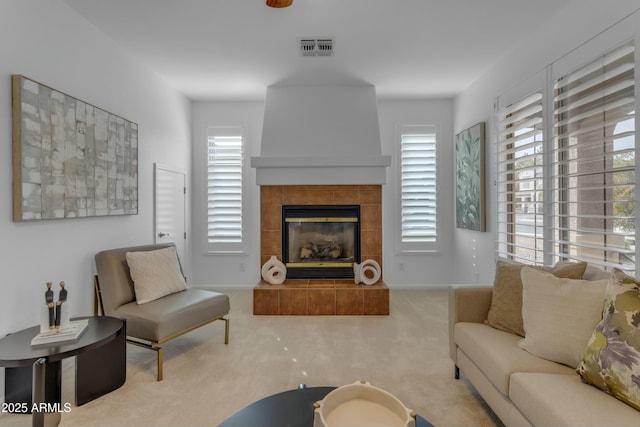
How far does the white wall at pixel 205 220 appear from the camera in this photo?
5.13 m

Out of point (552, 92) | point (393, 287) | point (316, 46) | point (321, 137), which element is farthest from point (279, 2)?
point (393, 287)

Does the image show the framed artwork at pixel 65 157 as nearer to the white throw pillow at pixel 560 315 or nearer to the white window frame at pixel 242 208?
the white window frame at pixel 242 208

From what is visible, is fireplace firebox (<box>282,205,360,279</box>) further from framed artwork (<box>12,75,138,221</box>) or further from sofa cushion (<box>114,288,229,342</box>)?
framed artwork (<box>12,75,138,221</box>)

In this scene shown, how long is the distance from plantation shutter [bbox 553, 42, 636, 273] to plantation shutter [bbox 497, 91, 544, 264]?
213 mm

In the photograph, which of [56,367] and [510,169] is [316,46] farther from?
[56,367]

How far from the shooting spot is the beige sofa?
4.33 feet

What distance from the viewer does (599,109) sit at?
2338 mm

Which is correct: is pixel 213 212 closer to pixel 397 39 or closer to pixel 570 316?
pixel 397 39

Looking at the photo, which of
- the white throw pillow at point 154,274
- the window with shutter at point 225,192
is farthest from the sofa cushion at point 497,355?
the window with shutter at point 225,192

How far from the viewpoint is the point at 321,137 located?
4.38 metres

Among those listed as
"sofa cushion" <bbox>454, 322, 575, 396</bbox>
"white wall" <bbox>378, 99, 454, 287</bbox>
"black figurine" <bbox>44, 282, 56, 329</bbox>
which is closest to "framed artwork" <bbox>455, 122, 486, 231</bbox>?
"white wall" <bbox>378, 99, 454, 287</bbox>

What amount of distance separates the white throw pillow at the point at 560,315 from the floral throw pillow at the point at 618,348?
11cm

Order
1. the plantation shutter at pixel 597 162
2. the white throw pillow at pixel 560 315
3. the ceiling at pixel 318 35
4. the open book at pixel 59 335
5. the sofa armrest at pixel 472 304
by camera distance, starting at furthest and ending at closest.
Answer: the ceiling at pixel 318 35 < the sofa armrest at pixel 472 304 < the plantation shutter at pixel 597 162 < the open book at pixel 59 335 < the white throw pillow at pixel 560 315

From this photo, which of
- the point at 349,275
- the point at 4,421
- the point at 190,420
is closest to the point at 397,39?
the point at 349,275
